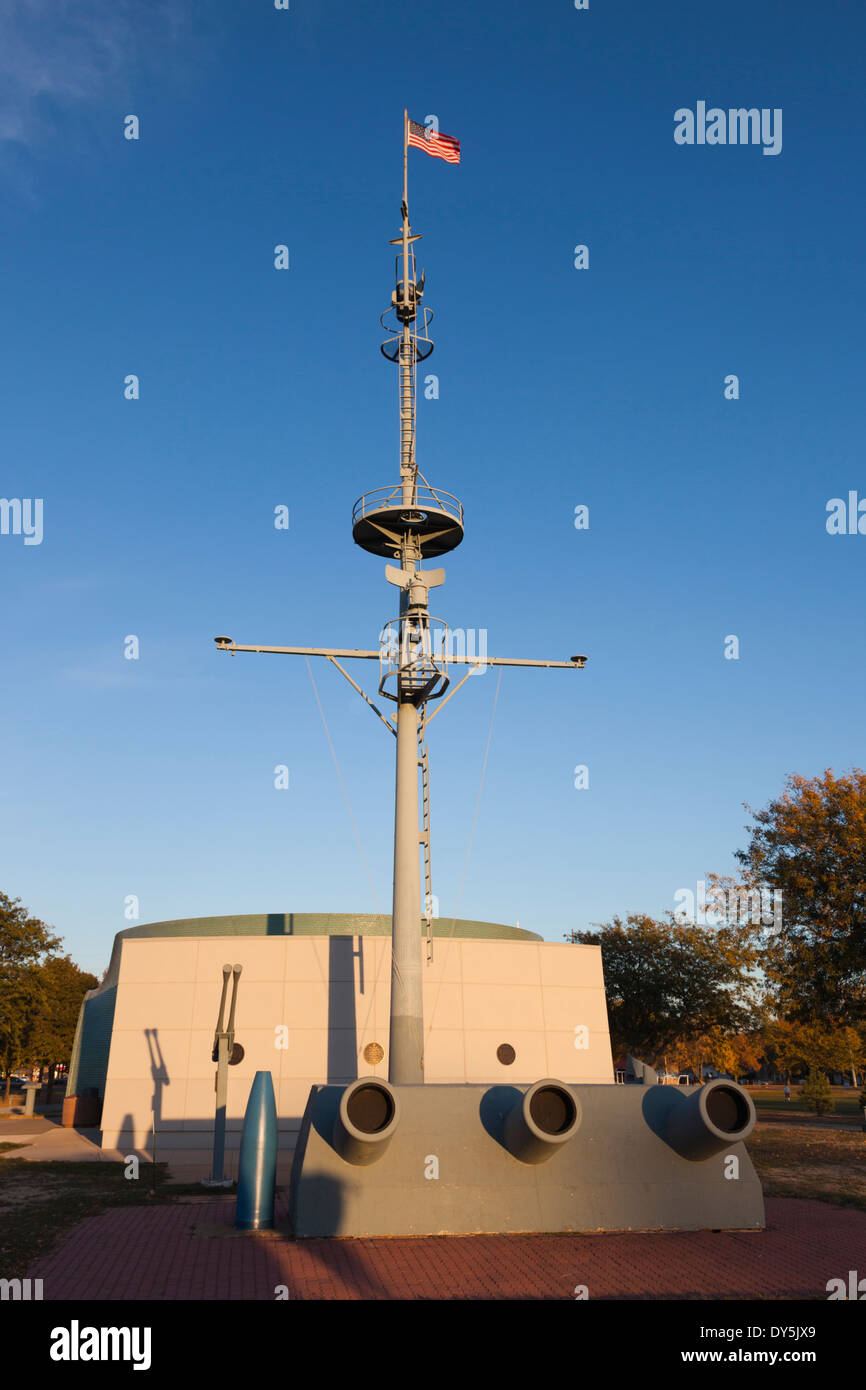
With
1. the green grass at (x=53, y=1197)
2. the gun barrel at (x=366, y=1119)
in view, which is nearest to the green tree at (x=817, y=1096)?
the green grass at (x=53, y=1197)

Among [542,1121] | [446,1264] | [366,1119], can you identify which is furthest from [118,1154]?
[446,1264]

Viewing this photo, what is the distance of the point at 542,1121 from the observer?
11633 mm

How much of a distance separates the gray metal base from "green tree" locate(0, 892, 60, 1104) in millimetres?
36845

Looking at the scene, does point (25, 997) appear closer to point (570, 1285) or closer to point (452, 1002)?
point (452, 1002)

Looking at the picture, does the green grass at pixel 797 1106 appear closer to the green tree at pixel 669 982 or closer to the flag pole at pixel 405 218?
the green tree at pixel 669 982

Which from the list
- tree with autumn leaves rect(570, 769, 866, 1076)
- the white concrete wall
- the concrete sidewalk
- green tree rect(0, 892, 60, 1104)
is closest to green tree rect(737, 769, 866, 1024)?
tree with autumn leaves rect(570, 769, 866, 1076)

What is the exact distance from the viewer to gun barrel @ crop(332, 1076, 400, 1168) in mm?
11164

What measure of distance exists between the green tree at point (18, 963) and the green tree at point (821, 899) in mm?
33547

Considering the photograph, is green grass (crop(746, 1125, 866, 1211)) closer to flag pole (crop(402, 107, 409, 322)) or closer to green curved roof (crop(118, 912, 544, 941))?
green curved roof (crop(118, 912, 544, 941))

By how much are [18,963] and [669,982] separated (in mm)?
30705

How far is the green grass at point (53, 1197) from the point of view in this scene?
1107 centimetres

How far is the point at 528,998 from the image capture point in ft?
83.4
